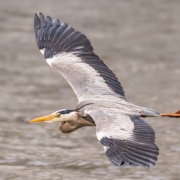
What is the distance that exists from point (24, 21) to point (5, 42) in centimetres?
127

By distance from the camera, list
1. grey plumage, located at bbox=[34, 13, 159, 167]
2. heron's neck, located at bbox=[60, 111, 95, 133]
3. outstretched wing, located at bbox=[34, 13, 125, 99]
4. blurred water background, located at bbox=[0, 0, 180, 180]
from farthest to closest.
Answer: blurred water background, located at bbox=[0, 0, 180, 180] → outstretched wing, located at bbox=[34, 13, 125, 99] → heron's neck, located at bbox=[60, 111, 95, 133] → grey plumage, located at bbox=[34, 13, 159, 167]

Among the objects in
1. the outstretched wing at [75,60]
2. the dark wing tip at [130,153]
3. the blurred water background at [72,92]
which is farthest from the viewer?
the blurred water background at [72,92]

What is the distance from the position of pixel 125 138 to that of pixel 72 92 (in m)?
5.41

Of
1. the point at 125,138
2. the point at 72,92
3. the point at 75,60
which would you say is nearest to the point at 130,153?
the point at 125,138

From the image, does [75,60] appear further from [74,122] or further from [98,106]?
[98,106]

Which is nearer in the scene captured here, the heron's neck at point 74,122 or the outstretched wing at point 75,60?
the heron's neck at point 74,122

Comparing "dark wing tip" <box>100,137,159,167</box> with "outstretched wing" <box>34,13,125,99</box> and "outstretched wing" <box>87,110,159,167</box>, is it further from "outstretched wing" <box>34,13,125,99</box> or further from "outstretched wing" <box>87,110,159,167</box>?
"outstretched wing" <box>34,13,125,99</box>

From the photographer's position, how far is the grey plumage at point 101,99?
7.18m

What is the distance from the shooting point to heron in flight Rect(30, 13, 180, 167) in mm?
7191

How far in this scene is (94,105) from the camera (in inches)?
325

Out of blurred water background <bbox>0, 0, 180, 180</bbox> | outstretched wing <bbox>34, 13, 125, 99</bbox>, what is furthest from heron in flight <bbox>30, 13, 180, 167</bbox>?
blurred water background <bbox>0, 0, 180, 180</bbox>

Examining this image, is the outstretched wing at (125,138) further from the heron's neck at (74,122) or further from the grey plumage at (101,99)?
the heron's neck at (74,122)

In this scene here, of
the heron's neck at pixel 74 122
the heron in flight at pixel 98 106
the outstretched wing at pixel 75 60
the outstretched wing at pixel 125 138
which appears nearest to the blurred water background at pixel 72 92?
the heron's neck at pixel 74 122

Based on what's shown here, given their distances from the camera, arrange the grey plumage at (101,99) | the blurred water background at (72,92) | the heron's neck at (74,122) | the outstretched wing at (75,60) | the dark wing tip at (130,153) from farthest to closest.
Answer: the blurred water background at (72,92) < the outstretched wing at (75,60) < the heron's neck at (74,122) < the grey plumage at (101,99) < the dark wing tip at (130,153)
